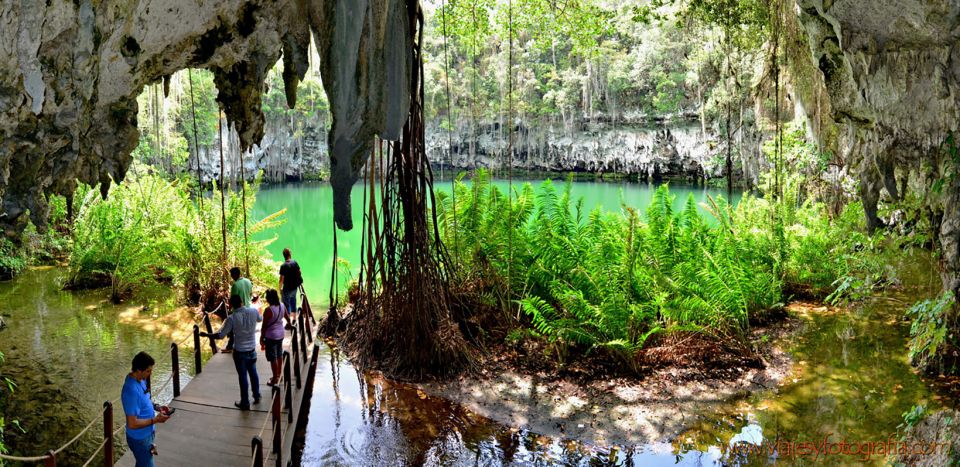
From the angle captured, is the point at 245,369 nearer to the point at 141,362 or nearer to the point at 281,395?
the point at 281,395

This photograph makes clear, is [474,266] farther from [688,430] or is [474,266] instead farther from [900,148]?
[900,148]

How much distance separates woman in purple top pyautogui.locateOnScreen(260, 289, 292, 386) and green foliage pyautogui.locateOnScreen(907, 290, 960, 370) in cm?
587

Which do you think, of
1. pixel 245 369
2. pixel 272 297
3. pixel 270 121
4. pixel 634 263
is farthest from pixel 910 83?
pixel 270 121

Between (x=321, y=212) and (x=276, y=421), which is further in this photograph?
(x=321, y=212)

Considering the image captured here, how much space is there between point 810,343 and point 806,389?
1.63m

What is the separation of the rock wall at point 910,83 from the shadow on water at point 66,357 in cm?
686

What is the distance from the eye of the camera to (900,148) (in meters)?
6.12

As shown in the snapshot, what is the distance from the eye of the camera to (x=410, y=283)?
7.53 meters

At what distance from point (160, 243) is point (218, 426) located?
7.44 meters

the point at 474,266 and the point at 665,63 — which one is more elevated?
the point at 665,63

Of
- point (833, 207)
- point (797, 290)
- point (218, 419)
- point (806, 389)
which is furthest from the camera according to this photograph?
point (833, 207)

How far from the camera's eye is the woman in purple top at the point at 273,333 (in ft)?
20.8

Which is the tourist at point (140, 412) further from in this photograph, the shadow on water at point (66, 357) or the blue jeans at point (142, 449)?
the shadow on water at point (66, 357)

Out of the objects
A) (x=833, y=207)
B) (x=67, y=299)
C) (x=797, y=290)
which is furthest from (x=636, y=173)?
(x=67, y=299)
